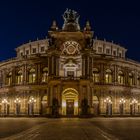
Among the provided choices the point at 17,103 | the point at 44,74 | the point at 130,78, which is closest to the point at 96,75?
the point at 130,78

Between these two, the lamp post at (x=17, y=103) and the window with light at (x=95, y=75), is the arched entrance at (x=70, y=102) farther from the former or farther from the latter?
the lamp post at (x=17, y=103)

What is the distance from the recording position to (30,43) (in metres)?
108

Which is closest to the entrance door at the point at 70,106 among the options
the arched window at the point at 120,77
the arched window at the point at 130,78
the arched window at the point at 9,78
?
the arched window at the point at 120,77

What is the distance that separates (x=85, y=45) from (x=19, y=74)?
24.2 metres

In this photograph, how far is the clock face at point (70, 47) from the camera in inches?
3423

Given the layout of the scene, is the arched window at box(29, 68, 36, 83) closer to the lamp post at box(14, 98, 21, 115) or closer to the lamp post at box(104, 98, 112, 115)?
the lamp post at box(14, 98, 21, 115)

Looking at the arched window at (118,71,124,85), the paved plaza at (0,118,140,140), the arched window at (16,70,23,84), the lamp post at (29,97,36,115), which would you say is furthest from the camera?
the arched window at (16,70,23,84)

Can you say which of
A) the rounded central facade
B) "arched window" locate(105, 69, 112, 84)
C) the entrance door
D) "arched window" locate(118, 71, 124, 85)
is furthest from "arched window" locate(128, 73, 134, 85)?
the entrance door

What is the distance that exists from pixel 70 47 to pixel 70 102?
13636 mm

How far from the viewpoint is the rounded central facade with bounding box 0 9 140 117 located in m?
82.9

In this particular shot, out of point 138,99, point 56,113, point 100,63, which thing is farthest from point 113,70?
point 56,113

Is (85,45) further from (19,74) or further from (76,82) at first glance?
(19,74)

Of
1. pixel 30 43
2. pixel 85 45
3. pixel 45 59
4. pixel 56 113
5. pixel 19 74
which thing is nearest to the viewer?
pixel 56 113

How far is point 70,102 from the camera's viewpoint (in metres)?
86.2
